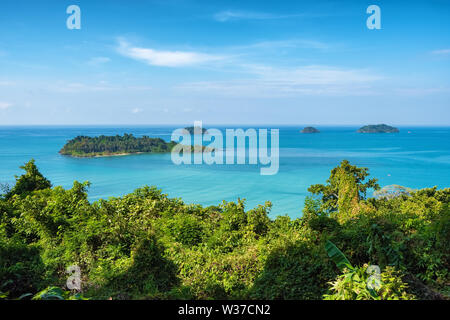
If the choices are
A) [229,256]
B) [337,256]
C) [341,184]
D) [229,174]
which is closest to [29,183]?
[229,256]

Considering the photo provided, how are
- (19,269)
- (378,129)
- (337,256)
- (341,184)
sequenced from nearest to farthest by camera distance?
(337,256)
(19,269)
(341,184)
(378,129)

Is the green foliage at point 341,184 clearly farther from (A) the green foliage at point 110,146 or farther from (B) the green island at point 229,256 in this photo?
(A) the green foliage at point 110,146

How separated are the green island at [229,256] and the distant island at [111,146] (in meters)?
55.7

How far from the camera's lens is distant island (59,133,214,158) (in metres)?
60.1

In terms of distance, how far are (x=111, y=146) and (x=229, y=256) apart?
63.0 meters

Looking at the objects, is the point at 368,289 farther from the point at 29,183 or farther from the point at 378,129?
the point at 378,129

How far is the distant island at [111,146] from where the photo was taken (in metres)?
60.1

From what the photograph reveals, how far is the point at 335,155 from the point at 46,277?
59787mm

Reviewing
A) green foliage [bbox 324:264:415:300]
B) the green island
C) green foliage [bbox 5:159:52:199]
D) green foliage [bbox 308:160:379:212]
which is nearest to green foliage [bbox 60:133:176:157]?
green foliage [bbox 5:159:52:199]

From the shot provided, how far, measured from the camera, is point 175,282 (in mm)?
4523

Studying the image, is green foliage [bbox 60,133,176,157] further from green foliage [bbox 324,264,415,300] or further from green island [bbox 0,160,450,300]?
green foliage [bbox 324,264,415,300]

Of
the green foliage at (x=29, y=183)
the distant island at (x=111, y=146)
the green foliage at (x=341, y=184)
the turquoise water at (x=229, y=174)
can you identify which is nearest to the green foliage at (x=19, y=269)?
the green foliage at (x=29, y=183)

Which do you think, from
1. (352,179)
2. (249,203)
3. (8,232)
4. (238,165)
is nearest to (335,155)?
(238,165)

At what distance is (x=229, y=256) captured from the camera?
15.7ft
